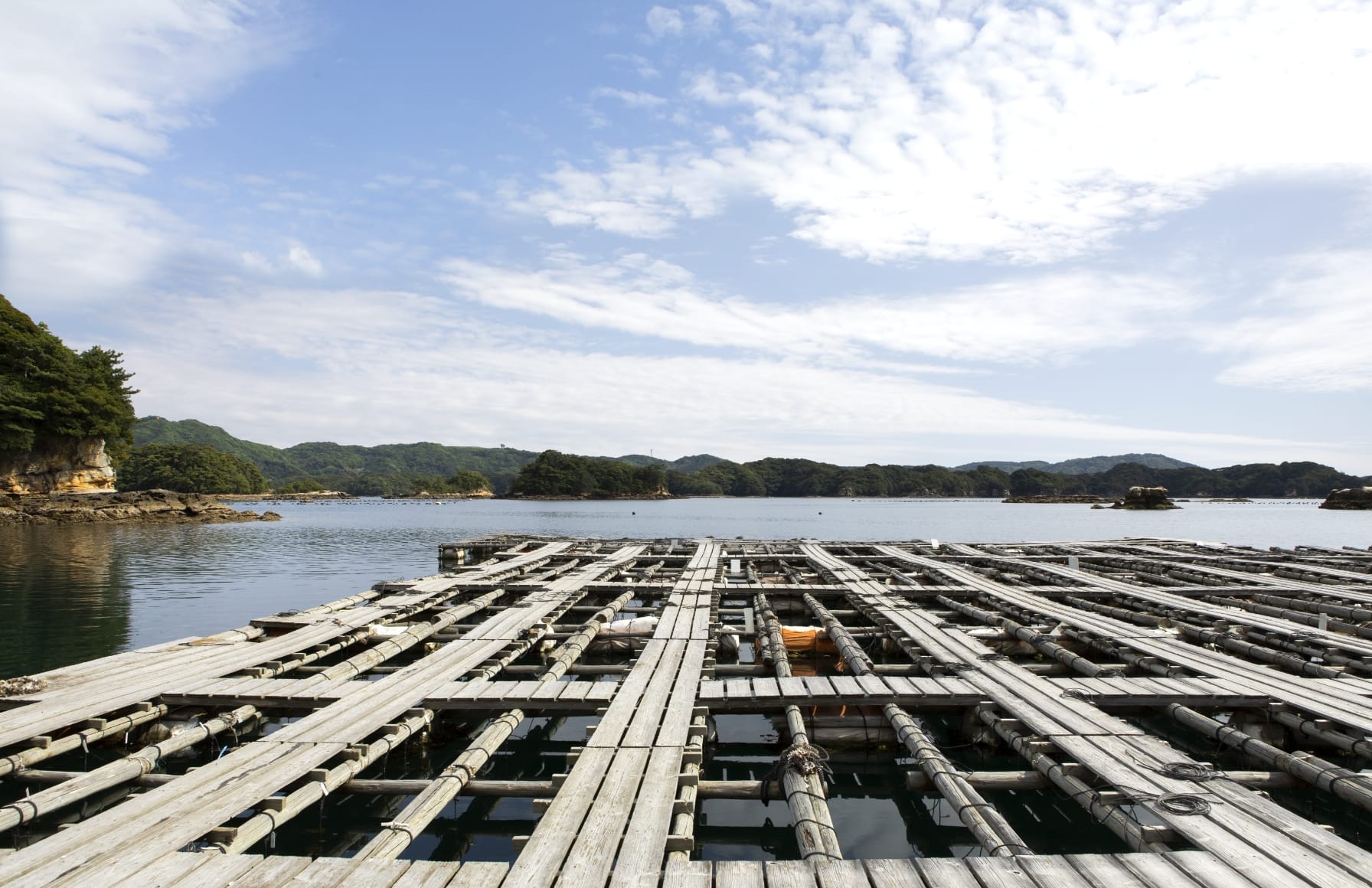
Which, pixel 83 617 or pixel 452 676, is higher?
pixel 452 676

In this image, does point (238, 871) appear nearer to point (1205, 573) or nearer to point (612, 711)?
point (612, 711)

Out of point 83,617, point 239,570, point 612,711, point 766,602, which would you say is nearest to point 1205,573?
point 766,602

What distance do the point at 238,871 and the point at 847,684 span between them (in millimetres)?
7035

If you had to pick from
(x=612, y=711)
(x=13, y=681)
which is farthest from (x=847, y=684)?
(x=13, y=681)

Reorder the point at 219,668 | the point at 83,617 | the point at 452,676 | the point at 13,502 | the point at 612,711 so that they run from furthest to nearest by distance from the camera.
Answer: the point at 13,502 < the point at 83,617 < the point at 219,668 < the point at 452,676 < the point at 612,711

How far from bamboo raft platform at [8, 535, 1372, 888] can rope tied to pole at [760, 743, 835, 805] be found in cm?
3

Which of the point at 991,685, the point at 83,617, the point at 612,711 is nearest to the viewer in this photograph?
the point at 612,711

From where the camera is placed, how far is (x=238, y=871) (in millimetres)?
4988

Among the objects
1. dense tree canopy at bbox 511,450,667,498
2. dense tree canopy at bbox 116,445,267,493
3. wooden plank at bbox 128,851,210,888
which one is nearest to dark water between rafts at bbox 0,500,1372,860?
wooden plank at bbox 128,851,210,888

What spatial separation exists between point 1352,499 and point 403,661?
138368 millimetres

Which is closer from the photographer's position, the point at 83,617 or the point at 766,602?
the point at 766,602

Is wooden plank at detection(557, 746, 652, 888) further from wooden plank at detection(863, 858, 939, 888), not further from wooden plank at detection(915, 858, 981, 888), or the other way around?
wooden plank at detection(915, 858, 981, 888)

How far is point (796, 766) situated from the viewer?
6836mm

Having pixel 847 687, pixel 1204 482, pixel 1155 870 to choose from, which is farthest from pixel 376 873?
pixel 1204 482
